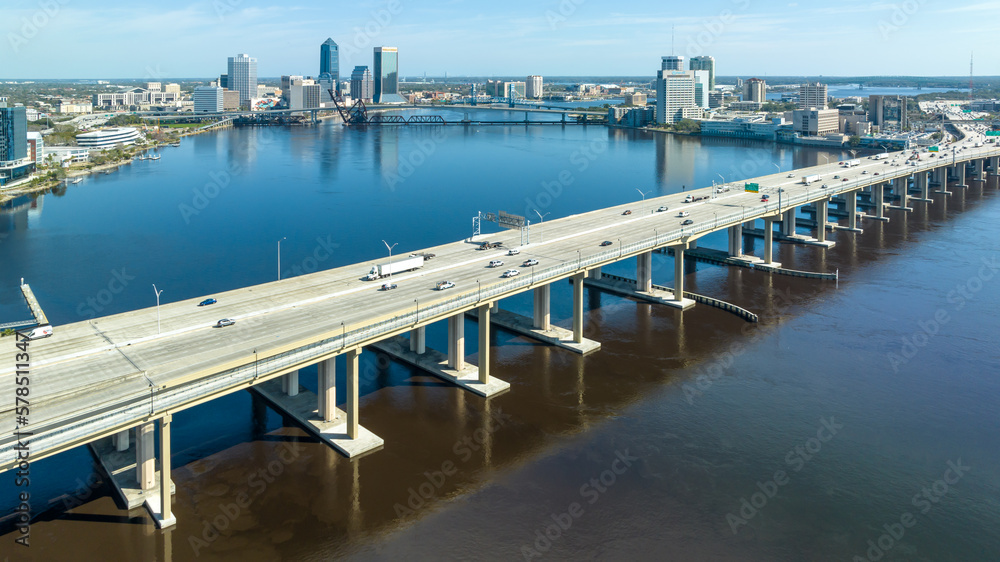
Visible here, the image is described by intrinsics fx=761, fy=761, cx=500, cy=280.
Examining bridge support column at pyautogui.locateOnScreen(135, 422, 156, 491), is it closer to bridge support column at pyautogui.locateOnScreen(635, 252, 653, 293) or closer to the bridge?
the bridge

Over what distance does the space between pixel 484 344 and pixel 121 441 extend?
21.1 metres

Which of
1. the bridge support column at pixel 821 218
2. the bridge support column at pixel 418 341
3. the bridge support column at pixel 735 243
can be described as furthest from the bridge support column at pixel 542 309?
the bridge support column at pixel 821 218

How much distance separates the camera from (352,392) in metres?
40.6

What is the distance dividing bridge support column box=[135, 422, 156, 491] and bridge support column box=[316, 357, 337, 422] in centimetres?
938

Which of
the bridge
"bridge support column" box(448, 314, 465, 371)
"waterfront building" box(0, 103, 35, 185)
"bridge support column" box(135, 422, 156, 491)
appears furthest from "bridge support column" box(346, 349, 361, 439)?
"waterfront building" box(0, 103, 35, 185)

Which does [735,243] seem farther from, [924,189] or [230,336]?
[924,189]

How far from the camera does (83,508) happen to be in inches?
1366

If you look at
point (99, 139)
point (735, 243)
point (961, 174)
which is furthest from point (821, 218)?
point (99, 139)

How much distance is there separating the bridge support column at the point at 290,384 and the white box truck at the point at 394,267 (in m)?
8.84

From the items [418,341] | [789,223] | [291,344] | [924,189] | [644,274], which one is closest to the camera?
[291,344]

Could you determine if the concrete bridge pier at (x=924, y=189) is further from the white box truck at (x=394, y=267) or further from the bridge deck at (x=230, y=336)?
the white box truck at (x=394, y=267)

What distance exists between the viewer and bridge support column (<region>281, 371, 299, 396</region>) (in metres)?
45.3

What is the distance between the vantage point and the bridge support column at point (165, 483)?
3292 cm

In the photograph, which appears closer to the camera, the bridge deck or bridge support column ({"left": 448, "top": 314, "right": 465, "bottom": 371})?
the bridge deck
